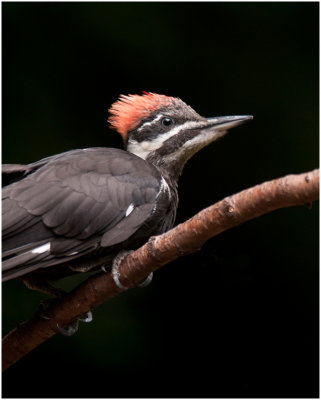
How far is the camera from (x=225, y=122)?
2701 millimetres

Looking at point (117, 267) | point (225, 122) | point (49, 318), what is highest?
point (225, 122)

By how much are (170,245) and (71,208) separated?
1.83ft

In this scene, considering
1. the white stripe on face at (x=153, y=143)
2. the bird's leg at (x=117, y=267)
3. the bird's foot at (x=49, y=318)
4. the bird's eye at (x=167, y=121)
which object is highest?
the bird's eye at (x=167, y=121)

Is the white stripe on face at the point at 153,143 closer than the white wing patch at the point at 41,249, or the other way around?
the white wing patch at the point at 41,249

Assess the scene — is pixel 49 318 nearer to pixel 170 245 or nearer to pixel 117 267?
pixel 117 267

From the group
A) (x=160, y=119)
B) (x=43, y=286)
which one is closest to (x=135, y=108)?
(x=160, y=119)

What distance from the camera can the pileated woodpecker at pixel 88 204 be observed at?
230cm

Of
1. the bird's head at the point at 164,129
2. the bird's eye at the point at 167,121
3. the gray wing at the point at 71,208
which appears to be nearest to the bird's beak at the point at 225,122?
the bird's head at the point at 164,129

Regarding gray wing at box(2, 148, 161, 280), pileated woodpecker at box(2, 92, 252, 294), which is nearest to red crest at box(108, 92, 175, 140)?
pileated woodpecker at box(2, 92, 252, 294)

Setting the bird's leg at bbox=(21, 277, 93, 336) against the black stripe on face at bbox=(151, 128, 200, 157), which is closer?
the bird's leg at bbox=(21, 277, 93, 336)

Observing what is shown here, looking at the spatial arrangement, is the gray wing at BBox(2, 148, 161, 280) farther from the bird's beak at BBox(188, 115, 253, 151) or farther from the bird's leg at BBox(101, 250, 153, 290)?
the bird's beak at BBox(188, 115, 253, 151)

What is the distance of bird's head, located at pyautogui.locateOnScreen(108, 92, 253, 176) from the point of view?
2.79 metres

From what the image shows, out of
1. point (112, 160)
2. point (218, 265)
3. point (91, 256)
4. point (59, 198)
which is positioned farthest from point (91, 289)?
point (218, 265)

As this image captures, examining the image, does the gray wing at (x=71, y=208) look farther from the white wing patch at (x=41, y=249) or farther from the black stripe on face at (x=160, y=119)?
the black stripe on face at (x=160, y=119)
